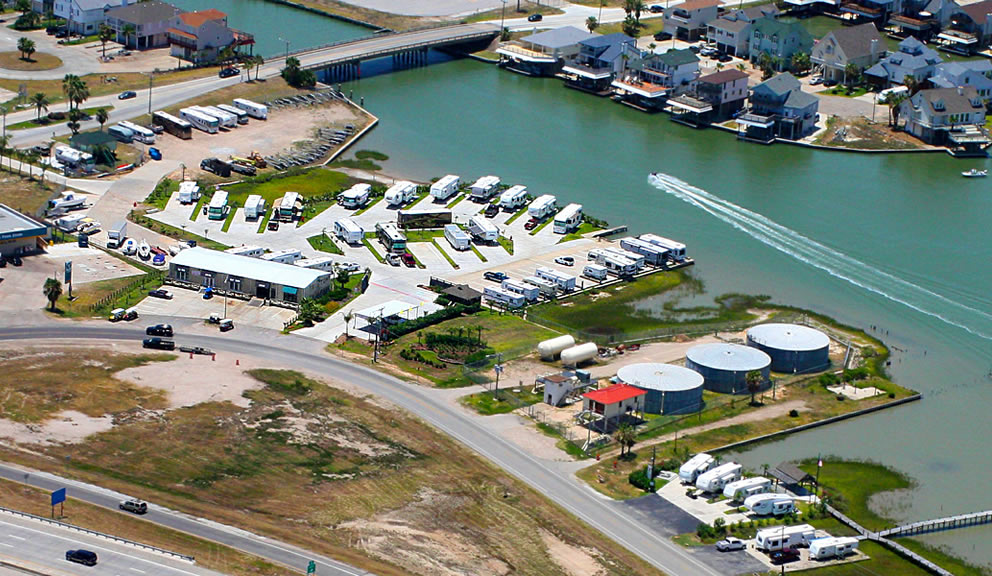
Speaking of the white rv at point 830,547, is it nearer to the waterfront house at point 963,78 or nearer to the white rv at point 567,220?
the white rv at point 567,220

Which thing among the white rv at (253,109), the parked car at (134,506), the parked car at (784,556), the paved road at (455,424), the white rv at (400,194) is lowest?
the paved road at (455,424)

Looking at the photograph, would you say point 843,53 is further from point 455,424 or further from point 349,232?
point 455,424

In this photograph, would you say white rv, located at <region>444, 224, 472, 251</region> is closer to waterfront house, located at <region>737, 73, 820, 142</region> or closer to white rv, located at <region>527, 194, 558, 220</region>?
white rv, located at <region>527, 194, 558, 220</region>

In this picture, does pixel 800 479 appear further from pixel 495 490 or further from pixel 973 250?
pixel 973 250

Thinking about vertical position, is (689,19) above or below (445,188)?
above

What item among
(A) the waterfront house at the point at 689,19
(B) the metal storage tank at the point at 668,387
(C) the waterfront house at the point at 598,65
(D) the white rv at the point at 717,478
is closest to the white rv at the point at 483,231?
(B) the metal storage tank at the point at 668,387

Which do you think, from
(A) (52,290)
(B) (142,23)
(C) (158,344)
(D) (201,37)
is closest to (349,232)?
(C) (158,344)

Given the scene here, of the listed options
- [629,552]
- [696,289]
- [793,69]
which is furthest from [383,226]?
[793,69]
